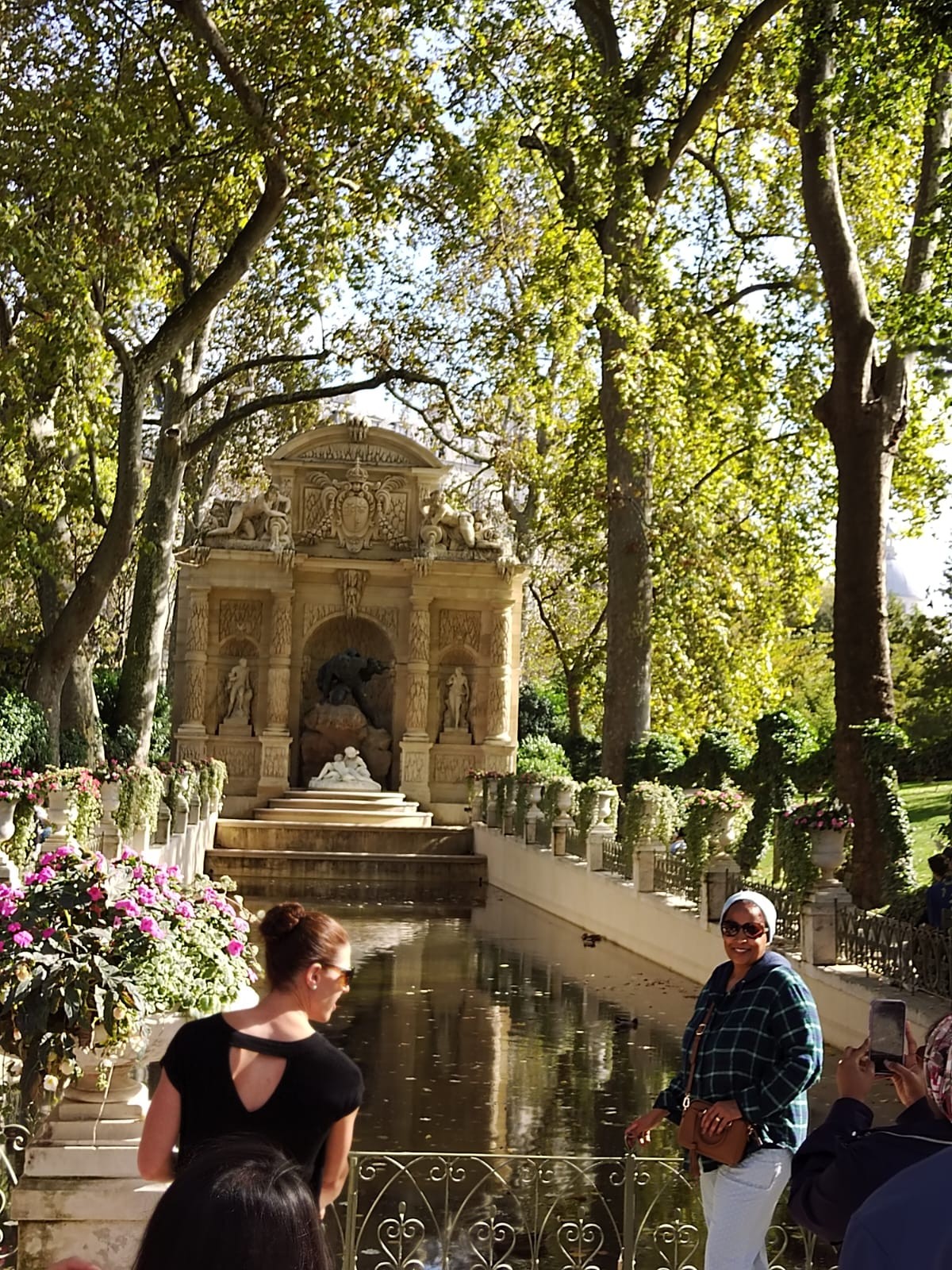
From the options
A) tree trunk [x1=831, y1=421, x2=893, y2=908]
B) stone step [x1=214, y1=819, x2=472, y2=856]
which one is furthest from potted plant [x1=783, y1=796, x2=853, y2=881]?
stone step [x1=214, y1=819, x2=472, y2=856]

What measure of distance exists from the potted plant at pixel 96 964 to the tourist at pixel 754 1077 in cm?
191

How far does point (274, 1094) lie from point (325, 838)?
2453 centimetres

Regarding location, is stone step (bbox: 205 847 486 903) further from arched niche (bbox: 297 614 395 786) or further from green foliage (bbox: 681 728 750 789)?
arched niche (bbox: 297 614 395 786)

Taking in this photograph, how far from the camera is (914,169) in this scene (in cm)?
2534

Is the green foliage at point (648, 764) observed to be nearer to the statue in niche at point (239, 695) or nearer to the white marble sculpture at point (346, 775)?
the white marble sculpture at point (346, 775)

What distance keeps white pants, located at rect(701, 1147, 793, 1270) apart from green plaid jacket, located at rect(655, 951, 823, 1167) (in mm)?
62

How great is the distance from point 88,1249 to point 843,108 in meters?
13.2

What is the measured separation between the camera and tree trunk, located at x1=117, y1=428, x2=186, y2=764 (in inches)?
1001

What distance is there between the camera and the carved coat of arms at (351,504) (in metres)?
34.3

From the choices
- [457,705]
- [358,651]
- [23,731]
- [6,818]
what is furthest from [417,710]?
[6,818]

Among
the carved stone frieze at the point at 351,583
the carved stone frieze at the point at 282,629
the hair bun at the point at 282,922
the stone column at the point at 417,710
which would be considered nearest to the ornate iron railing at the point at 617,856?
the stone column at the point at 417,710

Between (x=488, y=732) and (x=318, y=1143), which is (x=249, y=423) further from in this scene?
(x=318, y=1143)

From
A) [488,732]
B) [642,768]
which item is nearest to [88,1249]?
[642,768]

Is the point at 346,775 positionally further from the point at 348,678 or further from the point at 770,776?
the point at 770,776
